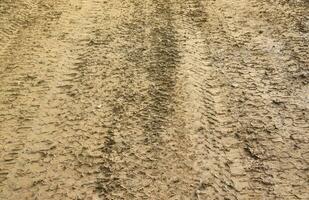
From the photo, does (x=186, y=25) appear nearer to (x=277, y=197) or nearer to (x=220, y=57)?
(x=220, y=57)

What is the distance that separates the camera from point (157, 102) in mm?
2971

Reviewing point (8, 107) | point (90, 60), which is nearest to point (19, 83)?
point (8, 107)

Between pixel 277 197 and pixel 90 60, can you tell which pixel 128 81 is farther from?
pixel 277 197

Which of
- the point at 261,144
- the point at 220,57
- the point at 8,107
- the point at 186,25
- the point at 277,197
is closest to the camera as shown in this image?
the point at 277,197

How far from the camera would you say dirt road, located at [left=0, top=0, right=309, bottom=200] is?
2.39m

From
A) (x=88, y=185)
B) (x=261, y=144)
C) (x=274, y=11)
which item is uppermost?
(x=274, y=11)

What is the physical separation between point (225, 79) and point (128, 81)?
0.78 m

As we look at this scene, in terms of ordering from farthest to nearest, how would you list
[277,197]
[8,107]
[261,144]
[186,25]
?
[186,25] < [8,107] < [261,144] < [277,197]

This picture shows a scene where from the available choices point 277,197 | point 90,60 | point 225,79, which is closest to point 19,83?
point 90,60

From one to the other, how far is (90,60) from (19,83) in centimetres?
63

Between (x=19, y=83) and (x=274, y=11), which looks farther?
(x=274, y=11)

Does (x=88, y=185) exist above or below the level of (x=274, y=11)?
below

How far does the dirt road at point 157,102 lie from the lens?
239 cm

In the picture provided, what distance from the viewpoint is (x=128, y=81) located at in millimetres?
3205
